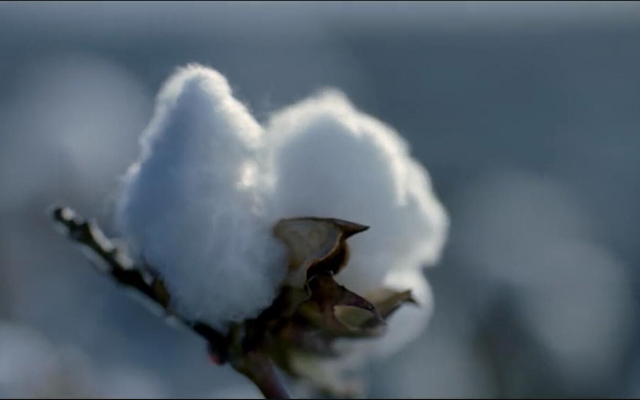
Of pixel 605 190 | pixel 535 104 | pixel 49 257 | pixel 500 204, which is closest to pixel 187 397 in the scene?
pixel 49 257

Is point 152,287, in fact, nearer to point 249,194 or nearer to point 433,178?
point 249,194

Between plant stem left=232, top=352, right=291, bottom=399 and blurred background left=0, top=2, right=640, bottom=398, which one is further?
blurred background left=0, top=2, right=640, bottom=398

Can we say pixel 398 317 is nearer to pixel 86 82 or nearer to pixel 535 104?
pixel 86 82

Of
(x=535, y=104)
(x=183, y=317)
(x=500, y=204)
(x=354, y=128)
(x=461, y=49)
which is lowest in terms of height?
(x=183, y=317)

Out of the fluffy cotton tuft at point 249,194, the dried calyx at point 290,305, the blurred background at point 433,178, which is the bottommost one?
the dried calyx at point 290,305

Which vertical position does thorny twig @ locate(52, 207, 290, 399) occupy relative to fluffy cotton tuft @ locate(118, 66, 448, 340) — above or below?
below

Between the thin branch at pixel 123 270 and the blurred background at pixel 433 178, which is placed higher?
the blurred background at pixel 433 178

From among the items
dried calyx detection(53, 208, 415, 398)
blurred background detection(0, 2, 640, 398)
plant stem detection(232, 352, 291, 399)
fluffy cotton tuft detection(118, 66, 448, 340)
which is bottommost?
plant stem detection(232, 352, 291, 399)
